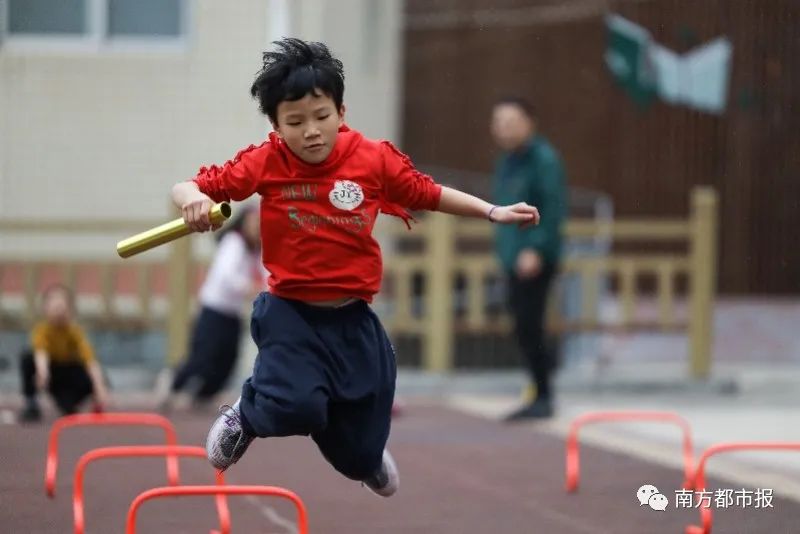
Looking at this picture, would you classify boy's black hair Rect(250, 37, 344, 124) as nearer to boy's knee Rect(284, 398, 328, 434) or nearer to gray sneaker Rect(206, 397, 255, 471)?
boy's knee Rect(284, 398, 328, 434)

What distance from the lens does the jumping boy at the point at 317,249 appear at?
588 cm

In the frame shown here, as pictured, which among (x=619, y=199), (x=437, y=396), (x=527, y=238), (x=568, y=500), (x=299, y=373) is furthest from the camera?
(x=619, y=199)

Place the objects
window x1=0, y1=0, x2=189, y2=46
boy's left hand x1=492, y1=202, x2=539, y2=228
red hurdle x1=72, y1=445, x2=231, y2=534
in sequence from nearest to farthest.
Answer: boy's left hand x1=492, y1=202, x2=539, y2=228
red hurdle x1=72, y1=445, x2=231, y2=534
window x1=0, y1=0, x2=189, y2=46

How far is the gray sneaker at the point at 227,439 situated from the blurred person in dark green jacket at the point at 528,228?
18.3 ft

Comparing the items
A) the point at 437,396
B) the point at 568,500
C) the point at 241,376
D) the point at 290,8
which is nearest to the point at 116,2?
the point at 290,8

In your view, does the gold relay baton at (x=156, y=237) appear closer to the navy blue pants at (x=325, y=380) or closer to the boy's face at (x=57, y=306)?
the navy blue pants at (x=325, y=380)

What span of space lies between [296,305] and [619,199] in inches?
721

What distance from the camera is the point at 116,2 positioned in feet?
52.7

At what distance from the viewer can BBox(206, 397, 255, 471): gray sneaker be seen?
6.13m

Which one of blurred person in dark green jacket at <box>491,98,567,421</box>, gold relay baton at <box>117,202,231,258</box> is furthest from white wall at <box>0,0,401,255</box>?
gold relay baton at <box>117,202,231,258</box>

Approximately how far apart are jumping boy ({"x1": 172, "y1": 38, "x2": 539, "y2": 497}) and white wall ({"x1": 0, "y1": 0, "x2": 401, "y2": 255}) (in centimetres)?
969

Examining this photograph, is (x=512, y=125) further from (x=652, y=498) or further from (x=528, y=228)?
(x=652, y=498)

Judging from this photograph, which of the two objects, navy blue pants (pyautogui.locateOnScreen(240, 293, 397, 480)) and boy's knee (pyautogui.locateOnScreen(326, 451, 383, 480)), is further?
boy's knee (pyautogui.locateOnScreen(326, 451, 383, 480))

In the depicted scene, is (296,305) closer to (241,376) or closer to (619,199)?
(241,376)
